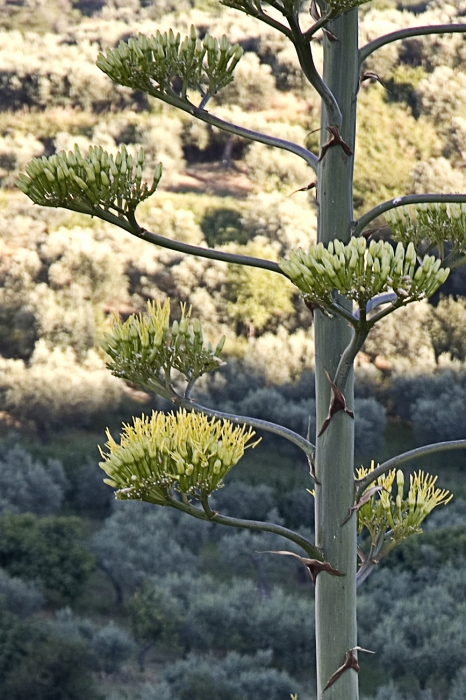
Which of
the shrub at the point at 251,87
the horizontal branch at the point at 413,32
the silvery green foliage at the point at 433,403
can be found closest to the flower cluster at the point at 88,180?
the horizontal branch at the point at 413,32

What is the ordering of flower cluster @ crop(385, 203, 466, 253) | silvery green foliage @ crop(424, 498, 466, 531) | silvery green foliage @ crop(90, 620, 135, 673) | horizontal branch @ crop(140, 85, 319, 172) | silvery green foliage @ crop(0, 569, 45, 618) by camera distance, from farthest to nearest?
silvery green foliage @ crop(424, 498, 466, 531)
silvery green foliage @ crop(0, 569, 45, 618)
silvery green foliage @ crop(90, 620, 135, 673)
flower cluster @ crop(385, 203, 466, 253)
horizontal branch @ crop(140, 85, 319, 172)

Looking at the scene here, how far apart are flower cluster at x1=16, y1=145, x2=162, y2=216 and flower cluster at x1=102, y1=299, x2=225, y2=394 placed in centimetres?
34

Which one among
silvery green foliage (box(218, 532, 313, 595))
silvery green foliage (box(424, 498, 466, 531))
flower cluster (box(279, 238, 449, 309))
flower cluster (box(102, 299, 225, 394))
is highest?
flower cluster (box(279, 238, 449, 309))

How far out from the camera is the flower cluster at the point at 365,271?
2.25 metres

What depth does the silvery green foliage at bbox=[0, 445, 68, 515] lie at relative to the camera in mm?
18297

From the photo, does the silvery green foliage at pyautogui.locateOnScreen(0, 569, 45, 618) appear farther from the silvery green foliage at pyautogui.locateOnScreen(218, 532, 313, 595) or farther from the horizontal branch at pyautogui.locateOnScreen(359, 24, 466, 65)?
the horizontal branch at pyautogui.locateOnScreen(359, 24, 466, 65)

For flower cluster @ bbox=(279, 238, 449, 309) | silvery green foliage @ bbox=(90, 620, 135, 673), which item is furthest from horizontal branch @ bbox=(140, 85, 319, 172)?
silvery green foliage @ bbox=(90, 620, 135, 673)

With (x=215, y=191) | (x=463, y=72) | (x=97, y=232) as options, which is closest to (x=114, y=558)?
(x=97, y=232)

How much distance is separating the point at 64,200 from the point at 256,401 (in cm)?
1807

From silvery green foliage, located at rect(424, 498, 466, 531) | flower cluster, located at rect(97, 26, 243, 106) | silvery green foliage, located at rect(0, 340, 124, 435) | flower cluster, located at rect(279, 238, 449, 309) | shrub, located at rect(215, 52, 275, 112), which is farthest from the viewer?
shrub, located at rect(215, 52, 275, 112)

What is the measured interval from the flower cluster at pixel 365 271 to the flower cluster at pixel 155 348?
1.66 ft

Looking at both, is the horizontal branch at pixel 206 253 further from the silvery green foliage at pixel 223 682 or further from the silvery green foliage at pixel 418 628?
the silvery green foliage at pixel 418 628

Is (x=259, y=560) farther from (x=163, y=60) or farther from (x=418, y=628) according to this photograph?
(x=163, y=60)

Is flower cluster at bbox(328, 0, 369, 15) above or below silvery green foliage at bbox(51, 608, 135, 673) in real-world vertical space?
above
